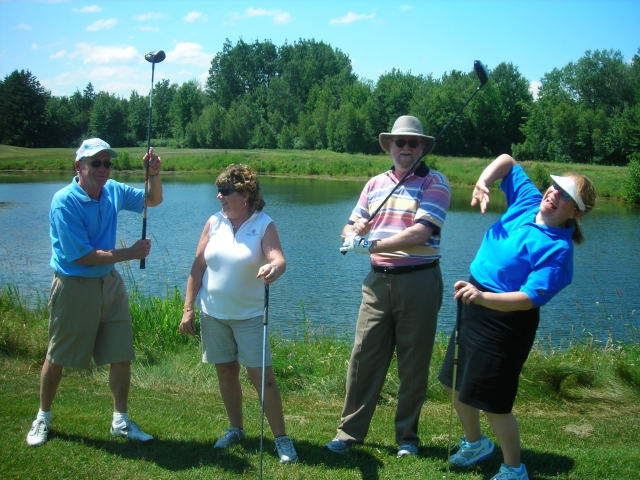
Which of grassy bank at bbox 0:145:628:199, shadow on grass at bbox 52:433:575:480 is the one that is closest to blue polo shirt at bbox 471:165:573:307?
shadow on grass at bbox 52:433:575:480

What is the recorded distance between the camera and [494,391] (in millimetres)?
3422

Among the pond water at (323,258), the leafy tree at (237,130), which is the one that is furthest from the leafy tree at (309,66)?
the pond water at (323,258)

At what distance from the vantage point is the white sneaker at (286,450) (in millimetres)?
3828

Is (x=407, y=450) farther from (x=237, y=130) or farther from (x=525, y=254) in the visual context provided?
(x=237, y=130)

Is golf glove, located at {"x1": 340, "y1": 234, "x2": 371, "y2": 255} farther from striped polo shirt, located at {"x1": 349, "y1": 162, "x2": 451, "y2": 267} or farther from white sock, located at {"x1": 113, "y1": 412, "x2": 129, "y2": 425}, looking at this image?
white sock, located at {"x1": 113, "y1": 412, "x2": 129, "y2": 425}

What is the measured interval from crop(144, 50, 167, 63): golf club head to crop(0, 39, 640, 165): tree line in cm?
3901

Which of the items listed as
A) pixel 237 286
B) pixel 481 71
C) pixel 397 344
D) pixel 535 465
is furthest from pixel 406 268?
pixel 535 465

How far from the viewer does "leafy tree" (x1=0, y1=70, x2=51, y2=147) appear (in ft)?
178

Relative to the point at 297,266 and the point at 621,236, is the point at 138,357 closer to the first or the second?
the point at 297,266

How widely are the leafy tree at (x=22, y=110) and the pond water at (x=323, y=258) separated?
27739 mm

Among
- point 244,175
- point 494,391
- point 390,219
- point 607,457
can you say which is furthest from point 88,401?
point 607,457

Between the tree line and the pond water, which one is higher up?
the tree line

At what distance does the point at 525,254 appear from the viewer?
333 centimetres

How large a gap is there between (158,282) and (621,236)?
1502 cm
